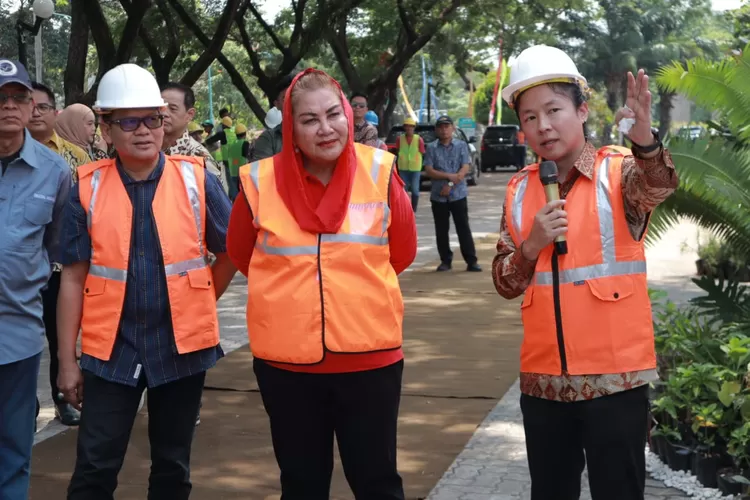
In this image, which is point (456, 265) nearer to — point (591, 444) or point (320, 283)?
point (320, 283)

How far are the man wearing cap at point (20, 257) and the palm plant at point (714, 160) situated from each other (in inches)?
169

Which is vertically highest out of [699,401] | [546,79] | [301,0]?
[301,0]

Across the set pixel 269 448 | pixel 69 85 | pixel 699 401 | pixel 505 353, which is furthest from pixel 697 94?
pixel 69 85

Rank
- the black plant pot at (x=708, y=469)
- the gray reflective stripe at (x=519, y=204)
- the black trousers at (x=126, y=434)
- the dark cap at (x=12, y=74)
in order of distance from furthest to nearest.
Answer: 1. the black plant pot at (x=708, y=469)
2. the dark cap at (x=12, y=74)
3. the black trousers at (x=126, y=434)
4. the gray reflective stripe at (x=519, y=204)

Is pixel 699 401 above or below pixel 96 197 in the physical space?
below

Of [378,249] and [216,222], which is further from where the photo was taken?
[216,222]

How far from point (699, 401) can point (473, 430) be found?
1572 millimetres

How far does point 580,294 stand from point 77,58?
1462cm

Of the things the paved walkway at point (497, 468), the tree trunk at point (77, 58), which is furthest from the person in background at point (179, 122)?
the tree trunk at point (77, 58)

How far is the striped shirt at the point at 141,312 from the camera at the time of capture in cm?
Result: 413

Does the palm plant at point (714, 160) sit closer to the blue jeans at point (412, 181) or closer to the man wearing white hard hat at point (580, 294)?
the man wearing white hard hat at point (580, 294)

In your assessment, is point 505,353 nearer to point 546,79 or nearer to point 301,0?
point 546,79

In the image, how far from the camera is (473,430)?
665cm

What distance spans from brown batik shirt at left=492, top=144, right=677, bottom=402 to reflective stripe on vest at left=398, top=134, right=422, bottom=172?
16464 mm
